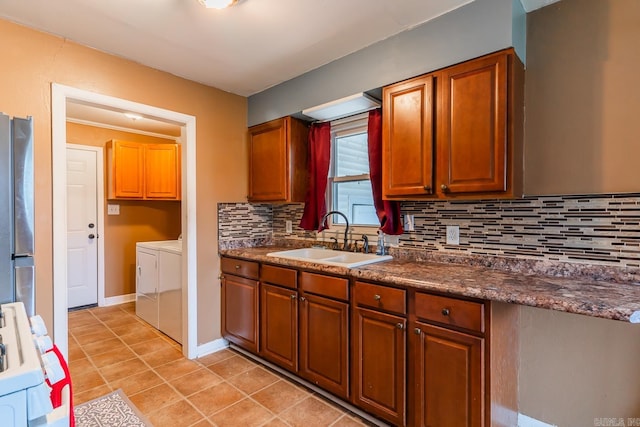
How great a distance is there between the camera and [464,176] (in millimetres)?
1678

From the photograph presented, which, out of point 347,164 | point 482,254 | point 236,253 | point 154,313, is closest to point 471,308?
point 482,254

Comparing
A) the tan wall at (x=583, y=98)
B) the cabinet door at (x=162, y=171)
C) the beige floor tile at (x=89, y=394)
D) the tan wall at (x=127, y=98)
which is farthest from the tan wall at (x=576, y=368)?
the cabinet door at (x=162, y=171)

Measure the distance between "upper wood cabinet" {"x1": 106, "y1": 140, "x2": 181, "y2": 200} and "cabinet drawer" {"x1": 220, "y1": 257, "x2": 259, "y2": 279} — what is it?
1836mm

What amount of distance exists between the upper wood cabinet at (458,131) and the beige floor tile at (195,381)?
1.81m

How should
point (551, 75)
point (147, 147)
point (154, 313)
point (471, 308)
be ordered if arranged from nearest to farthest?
point (471, 308), point (551, 75), point (154, 313), point (147, 147)

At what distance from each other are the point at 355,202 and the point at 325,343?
1155 millimetres

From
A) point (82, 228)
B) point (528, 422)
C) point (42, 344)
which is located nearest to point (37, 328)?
point (42, 344)

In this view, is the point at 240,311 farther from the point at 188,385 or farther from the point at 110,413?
the point at 110,413

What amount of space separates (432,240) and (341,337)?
853 millimetres

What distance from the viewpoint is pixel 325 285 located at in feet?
6.41

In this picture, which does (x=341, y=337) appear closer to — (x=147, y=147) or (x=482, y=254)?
(x=482, y=254)

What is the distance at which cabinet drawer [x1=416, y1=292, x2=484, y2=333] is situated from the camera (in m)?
1.37

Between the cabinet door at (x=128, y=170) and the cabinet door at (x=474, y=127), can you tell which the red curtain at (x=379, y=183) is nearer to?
the cabinet door at (x=474, y=127)

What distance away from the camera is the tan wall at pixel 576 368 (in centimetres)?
146
